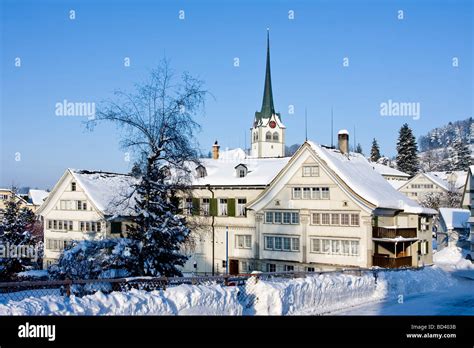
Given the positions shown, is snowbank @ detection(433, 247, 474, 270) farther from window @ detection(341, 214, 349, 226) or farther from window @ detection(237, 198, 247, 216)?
window @ detection(237, 198, 247, 216)

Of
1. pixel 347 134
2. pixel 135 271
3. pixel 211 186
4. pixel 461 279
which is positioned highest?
pixel 347 134

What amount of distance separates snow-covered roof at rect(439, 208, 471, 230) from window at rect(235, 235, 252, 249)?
3334 centimetres

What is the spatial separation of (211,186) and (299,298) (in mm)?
28195

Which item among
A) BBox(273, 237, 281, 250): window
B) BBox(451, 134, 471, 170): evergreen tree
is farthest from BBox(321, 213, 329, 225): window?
BBox(451, 134, 471, 170): evergreen tree

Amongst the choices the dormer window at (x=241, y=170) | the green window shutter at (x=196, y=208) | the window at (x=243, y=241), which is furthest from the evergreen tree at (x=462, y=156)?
the green window shutter at (x=196, y=208)

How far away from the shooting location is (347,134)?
158 feet

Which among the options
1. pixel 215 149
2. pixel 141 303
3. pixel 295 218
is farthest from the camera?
pixel 215 149

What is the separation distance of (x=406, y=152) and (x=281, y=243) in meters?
90.3

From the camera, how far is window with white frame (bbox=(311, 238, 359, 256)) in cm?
4088

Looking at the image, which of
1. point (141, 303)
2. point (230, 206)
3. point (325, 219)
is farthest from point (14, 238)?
point (141, 303)

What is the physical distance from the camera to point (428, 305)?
26.2 m

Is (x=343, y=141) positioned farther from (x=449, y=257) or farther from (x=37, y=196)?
(x=37, y=196)
